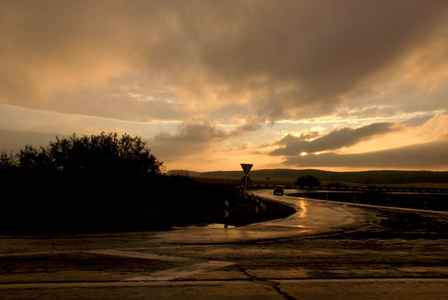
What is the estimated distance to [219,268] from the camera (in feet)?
22.4

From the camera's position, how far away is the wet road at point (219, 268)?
17.5 ft

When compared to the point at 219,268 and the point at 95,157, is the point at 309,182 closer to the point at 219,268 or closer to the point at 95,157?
the point at 95,157

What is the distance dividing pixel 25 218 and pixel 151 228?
679cm

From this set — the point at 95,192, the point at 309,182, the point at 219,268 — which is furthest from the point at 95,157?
the point at 309,182

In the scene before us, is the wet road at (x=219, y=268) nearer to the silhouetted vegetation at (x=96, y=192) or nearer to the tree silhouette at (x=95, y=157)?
the silhouetted vegetation at (x=96, y=192)

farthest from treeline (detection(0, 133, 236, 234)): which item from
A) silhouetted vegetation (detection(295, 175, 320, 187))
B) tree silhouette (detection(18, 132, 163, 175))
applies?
silhouetted vegetation (detection(295, 175, 320, 187))

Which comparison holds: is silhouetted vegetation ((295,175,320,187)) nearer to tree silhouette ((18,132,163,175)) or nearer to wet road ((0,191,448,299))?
tree silhouette ((18,132,163,175))

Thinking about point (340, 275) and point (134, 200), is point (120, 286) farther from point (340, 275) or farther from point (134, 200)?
point (134, 200)

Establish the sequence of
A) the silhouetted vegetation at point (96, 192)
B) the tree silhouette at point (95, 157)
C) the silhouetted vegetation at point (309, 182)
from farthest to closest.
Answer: the silhouetted vegetation at point (309, 182) < the tree silhouette at point (95, 157) < the silhouetted vegetation at point (96, 192)

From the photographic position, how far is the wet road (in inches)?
209

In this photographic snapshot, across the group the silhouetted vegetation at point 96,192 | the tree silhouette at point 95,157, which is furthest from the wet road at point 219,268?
the tree silhouette at point 95,157

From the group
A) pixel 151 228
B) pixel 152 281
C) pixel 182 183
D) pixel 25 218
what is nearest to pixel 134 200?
pixel 182 183

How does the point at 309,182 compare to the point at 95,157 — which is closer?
the point at 95,157

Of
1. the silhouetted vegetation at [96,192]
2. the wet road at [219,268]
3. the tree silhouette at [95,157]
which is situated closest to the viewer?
the wet road at [219,268]
